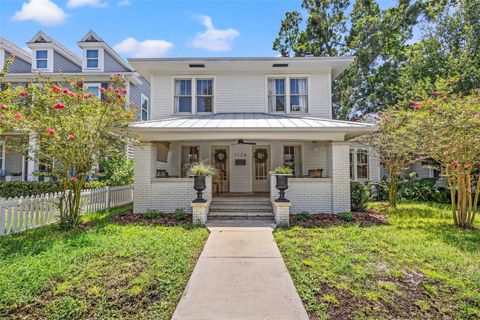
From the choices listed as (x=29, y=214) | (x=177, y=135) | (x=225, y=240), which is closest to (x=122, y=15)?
(x=177, y=135)

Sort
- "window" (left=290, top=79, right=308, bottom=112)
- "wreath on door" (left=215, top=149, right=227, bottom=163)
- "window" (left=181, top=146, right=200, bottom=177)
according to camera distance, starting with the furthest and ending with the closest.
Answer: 1. "wreath on door" (left=215, top=149, right=227, bottom=163)
2. "window" (left=181, top=146, right=200, bottom=177)
3. "window" (left=290, top=79, right=308, bottom=112)

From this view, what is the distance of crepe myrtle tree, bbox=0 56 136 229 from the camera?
6.46 meters

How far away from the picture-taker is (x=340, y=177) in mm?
8891

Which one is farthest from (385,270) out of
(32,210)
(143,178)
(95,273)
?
(32,210)

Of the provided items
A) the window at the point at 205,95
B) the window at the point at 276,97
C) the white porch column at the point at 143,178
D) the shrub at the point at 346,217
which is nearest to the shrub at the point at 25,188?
the white porch column at the point at 143,178

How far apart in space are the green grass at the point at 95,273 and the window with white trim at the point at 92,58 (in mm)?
12927

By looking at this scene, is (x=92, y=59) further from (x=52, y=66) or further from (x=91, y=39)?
(x=52, y=66)

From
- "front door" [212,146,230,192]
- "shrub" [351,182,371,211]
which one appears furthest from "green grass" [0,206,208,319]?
"shrub" [351,182,371,211]

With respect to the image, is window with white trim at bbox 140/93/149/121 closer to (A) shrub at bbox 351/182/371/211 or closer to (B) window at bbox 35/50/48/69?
(B) window at bbox 35/50/48/69

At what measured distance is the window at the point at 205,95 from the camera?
38.2 feet

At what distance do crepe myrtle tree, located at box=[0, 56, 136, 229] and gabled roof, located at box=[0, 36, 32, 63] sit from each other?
13.6m

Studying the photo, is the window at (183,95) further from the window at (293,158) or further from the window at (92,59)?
the window at (92,59)

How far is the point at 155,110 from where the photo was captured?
11.6m

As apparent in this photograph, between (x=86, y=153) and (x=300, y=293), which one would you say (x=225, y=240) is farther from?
(x=86, y=153)
